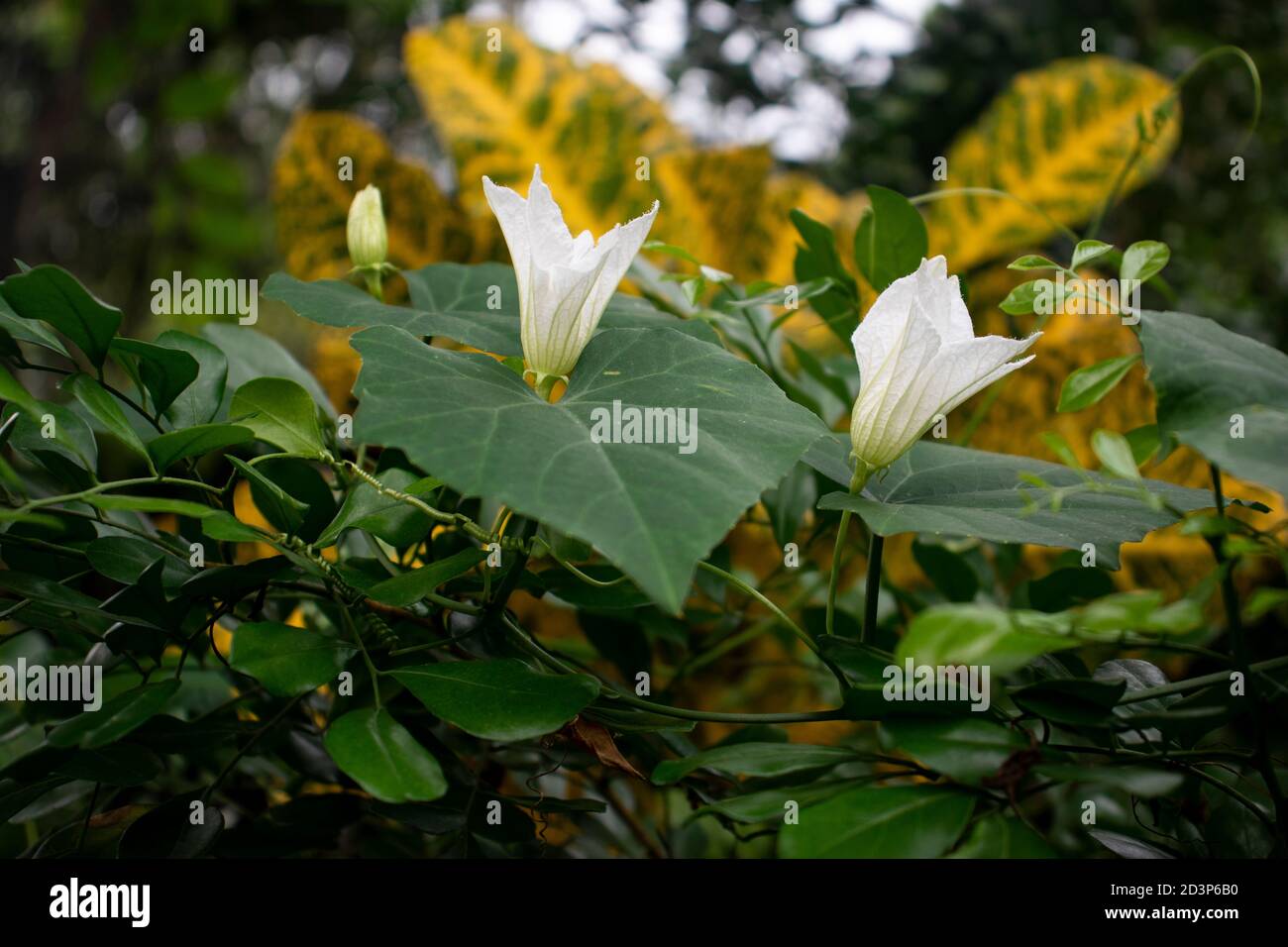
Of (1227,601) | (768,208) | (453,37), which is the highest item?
(453,37)

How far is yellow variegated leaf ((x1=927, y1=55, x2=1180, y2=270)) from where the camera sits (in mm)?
1071

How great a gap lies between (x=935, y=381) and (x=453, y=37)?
35.0 inches

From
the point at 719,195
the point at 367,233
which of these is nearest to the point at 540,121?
the point at 719,195

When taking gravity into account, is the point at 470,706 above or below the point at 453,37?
below

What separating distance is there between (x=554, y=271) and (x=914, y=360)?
0.15m

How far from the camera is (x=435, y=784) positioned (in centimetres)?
34

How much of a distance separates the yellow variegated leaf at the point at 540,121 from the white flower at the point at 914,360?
2.29 feet

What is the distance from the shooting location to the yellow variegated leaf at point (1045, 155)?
1.07 meters

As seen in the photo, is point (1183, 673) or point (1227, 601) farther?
point (1183, 673)

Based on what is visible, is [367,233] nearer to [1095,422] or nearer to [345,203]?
[345,203]

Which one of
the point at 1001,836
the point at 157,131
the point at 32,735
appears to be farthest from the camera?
the point at 157,131

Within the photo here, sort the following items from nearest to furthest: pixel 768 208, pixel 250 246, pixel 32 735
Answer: pixel 32 735 < pixel 768 208 < pixel 250 246
